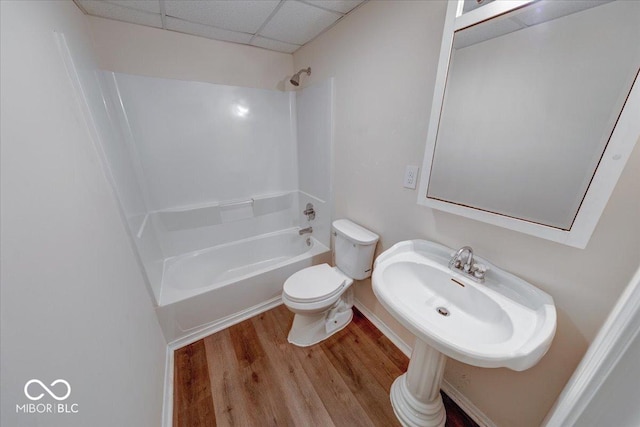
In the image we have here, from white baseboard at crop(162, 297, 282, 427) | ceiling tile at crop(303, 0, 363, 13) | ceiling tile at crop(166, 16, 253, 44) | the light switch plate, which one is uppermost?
ceiling tile at crop(166, 16, 253, 44)

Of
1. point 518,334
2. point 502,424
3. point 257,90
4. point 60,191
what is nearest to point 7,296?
point 60,191

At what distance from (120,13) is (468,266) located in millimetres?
Answer: 2468

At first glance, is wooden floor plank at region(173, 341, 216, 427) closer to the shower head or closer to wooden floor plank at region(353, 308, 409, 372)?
wooden floor plank at region(353, 308, 409, 372)

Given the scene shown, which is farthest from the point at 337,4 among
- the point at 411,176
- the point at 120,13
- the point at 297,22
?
the point at 120,13

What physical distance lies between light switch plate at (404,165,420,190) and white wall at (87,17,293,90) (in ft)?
5.26

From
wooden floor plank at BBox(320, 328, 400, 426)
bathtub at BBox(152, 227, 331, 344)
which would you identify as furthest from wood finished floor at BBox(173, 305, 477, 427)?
bathtub at BBox(152, 227, 331, 344)

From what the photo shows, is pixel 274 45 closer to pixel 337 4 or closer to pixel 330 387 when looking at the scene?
pixel 337 4

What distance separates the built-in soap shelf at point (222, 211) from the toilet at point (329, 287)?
0.98m

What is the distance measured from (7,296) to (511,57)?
1526 millimetres

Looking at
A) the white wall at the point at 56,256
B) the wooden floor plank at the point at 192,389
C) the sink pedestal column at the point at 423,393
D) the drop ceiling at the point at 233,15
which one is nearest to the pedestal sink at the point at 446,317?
the sink pedestal column at the point at 423,393

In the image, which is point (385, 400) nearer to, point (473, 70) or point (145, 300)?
point (145, 300)

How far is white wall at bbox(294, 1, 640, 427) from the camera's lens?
696 millimetres

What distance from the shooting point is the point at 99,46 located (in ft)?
4.83

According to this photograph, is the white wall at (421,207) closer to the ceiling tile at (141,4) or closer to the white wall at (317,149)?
the white wall at (317,149)
